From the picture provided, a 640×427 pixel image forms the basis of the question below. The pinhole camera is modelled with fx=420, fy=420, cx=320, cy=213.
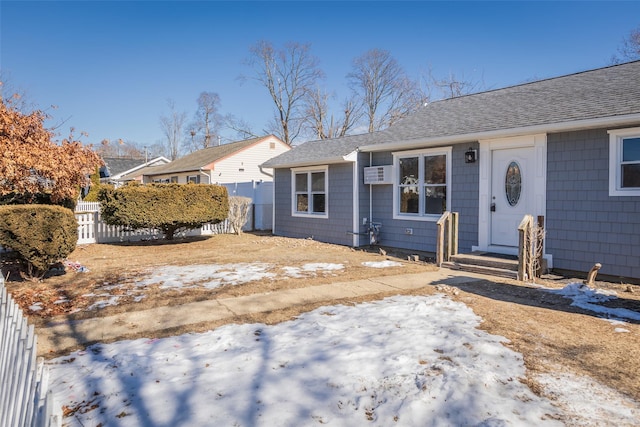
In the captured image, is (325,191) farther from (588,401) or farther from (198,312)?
(588,401)

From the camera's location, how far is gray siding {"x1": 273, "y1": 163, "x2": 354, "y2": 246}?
1186 cm

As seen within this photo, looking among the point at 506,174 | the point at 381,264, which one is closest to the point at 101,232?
the point at 381,264

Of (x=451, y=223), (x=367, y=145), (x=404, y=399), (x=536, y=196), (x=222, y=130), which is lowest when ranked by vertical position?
(x=404, y=399)

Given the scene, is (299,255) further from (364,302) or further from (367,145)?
(364,302)

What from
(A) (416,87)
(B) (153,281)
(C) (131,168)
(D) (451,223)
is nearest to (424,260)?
(D) (451,223)

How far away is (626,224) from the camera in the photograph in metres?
6.92

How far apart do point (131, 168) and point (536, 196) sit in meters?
36.4

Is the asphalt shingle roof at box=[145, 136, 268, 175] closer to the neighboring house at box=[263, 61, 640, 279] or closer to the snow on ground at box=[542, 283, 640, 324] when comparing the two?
the neighboring house at box=[263, 61, 640, 279]

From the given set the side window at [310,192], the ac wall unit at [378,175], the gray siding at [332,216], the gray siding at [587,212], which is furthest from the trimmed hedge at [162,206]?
the gray siding at [587,212]

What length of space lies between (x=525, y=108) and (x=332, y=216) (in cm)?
580

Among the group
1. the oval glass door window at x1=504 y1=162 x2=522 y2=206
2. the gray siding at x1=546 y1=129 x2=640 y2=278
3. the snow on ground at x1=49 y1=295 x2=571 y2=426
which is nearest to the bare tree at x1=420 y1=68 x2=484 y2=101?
the oval glass door window at x1=504 y1=162 x2=522 y2=206

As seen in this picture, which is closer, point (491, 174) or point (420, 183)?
point (491, 174)

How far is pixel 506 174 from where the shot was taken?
28.2ft

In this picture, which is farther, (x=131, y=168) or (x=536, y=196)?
(x=131, y=168)
